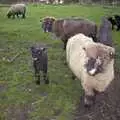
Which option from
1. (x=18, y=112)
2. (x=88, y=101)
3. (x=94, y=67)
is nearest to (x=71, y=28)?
(x=88, y=101)

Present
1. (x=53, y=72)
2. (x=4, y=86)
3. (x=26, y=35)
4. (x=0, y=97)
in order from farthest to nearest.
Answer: (x=26, y=35) < (x=53, y=72) < (x=4, y=86) < (x=0, y=97)

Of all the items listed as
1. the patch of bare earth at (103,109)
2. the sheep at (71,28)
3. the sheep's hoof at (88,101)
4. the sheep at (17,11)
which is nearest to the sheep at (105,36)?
the sheep at (71,28)

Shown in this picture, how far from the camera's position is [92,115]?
7.14 m

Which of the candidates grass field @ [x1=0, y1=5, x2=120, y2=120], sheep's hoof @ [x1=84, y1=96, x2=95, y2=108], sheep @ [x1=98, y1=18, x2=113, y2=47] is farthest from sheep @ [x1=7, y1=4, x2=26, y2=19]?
sheep's hoof @ [x1=84, y1=96, x2=95, y2=108]

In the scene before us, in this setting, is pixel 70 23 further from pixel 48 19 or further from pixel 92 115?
pixel 92 115

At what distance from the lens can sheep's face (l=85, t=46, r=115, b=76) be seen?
21.8 feet

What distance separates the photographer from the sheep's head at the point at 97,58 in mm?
6637

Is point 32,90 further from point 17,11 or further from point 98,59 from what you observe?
point 17,11

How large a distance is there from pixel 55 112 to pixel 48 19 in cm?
657

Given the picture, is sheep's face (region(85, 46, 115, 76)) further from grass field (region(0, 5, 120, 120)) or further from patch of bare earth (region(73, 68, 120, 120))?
grass field (region(0, 5, 120, 120))

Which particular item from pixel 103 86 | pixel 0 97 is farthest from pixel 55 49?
pixel 103 86

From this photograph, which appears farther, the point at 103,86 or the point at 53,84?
the point at 53,84

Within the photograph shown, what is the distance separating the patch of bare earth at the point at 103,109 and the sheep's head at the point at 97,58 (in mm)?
886

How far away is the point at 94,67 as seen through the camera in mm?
6668
